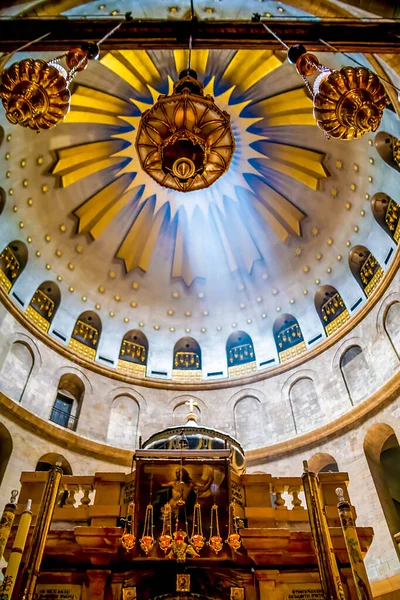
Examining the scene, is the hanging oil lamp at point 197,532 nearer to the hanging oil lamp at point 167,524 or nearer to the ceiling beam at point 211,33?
the hanging oil lamp at point 167,524

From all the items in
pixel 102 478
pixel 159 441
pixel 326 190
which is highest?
pixel 326 190

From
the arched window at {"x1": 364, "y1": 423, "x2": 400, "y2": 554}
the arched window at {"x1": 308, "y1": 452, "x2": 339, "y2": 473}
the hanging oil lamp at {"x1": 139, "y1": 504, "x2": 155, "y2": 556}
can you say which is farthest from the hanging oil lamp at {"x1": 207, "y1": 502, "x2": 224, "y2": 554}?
the arched window at {"x1": 308, "y1": 452, "x2": 339, "y2": 473}

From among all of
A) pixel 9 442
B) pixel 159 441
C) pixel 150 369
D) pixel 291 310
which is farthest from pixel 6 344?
pixel 291 310

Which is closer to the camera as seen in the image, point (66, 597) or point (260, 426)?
point (66, 597)

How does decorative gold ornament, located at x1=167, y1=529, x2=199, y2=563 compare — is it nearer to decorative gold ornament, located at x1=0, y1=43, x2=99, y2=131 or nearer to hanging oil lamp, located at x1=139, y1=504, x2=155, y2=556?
hanging oil lamp, located at x1=139, y1=504, x2=155, y2=556

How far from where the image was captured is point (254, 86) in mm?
18422

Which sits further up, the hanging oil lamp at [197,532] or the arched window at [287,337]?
the arched window at [287,337]

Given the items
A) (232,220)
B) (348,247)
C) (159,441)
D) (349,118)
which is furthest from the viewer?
(232,220)

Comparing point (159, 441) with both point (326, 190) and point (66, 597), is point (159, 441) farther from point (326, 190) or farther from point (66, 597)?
point (326, 190)

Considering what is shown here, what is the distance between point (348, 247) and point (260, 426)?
798 centimetres

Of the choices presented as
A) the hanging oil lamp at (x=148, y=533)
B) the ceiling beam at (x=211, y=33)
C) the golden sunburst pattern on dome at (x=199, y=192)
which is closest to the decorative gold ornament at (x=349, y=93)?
the ceiling beam at (x=211, y=33)

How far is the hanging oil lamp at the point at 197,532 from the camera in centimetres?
664

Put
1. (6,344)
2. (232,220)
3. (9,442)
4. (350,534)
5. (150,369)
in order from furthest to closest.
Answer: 1. (232,220)
2. (150,369)
3. (6,344)
4. (9,442)
5. (350,534)

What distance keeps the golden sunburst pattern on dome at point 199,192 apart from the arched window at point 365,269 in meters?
3.29
